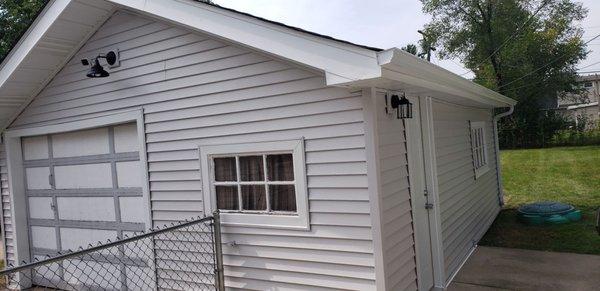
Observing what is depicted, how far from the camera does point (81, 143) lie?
18.4 feet

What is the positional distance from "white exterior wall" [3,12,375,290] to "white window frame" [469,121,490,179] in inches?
156

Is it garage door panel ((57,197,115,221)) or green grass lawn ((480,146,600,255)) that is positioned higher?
garage door panel ((57,197,115,221))

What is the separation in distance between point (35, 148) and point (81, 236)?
4.93ft

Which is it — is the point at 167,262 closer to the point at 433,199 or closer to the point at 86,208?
the point at 86,208

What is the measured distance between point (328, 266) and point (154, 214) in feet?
7.05

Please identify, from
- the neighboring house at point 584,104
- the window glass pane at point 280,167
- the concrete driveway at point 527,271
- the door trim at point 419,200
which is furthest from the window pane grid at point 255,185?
the neighboring house at point 584,104

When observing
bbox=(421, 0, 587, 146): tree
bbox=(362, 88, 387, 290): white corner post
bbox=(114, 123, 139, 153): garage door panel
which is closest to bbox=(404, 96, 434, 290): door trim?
bbox=(362, 88, 387, 290): white corner post

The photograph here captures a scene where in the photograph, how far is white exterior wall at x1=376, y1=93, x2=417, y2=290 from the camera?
358 centimetres

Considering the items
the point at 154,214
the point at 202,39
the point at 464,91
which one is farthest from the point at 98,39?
the point at 464,91

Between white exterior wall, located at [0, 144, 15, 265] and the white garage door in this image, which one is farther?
white exterior wall, located at [0, 144, 15, 265]

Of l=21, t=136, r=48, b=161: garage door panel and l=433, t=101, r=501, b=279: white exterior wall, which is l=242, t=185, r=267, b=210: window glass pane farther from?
l=21, t=136, r=48, b=161: garage door panel

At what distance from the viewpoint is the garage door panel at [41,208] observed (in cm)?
605

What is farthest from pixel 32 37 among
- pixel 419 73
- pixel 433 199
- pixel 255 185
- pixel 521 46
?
pixel 521 46

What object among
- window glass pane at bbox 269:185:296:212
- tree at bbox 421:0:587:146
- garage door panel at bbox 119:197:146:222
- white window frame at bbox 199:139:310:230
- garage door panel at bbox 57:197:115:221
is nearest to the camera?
white window frame at bbox 199:139:310:230
